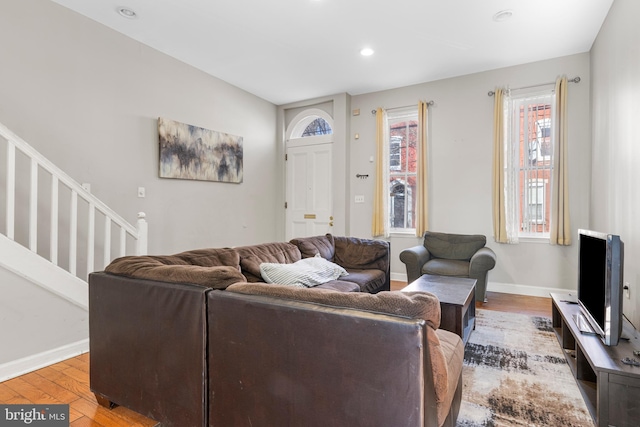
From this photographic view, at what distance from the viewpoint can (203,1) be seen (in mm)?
2916

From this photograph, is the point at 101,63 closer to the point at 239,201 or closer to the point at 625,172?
the point at 239,201

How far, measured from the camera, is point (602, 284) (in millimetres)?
1895

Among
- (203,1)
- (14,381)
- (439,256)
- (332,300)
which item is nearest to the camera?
(332,300)

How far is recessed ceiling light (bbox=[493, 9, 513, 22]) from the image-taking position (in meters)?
3.08

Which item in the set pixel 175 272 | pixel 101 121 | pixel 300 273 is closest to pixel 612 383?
pixel 300 273

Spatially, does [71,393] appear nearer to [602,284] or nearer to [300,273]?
[300,273]

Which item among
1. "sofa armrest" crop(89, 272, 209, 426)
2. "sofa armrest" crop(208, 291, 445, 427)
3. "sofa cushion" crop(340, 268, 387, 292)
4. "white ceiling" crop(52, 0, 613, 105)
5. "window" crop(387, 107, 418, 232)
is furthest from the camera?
"window" crop(387, 107, 418, 232)

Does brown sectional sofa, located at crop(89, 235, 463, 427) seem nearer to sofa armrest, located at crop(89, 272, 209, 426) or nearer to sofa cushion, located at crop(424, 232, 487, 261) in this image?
sofa armrest, located at crop(89, 272, 209, 426)

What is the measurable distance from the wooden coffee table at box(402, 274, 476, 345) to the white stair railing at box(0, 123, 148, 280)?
2.50 metres

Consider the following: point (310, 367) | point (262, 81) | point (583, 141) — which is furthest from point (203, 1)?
point (583, 141)

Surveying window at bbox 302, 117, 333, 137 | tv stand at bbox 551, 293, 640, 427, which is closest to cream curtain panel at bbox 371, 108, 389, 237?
window at bbox 302, 117, 333, 137

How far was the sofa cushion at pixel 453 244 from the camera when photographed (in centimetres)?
419

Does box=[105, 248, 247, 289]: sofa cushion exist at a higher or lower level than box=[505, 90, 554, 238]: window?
lower

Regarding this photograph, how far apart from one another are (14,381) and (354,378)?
2.37 meters
